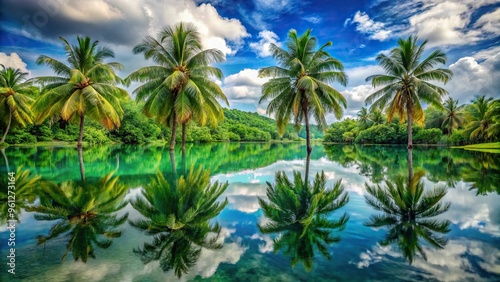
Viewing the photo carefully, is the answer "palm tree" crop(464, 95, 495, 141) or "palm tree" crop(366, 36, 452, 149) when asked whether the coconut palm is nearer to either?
"palm tree" crop(366, 36, 452, 149)

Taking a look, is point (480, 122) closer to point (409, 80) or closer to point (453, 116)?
point (453, 116)

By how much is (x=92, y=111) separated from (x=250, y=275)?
59.7 feet

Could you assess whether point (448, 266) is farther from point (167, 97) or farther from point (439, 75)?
point (439, 75)

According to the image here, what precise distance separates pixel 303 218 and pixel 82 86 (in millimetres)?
18260

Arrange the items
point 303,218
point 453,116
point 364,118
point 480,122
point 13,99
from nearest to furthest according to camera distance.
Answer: point 303,218 < point 13,99 < point 480,122 < point 453,116 < point 364,118

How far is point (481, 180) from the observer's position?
347 inches

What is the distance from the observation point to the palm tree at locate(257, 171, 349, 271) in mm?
3391

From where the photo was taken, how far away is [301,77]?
18.3 meters

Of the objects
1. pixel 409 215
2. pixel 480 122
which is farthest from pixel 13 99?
pixel 480 122

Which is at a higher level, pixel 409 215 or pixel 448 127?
pixel 448 127

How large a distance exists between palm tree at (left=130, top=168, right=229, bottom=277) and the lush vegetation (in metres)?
29.2

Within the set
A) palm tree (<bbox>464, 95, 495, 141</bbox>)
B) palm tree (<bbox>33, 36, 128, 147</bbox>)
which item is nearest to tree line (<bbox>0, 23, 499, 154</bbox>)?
palm tree (<bbox>33, 36, 128, 147</bbox>)

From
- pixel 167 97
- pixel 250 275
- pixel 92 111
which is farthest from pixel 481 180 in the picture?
pixel 92 111

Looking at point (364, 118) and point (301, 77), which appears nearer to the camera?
point (301, 77)
